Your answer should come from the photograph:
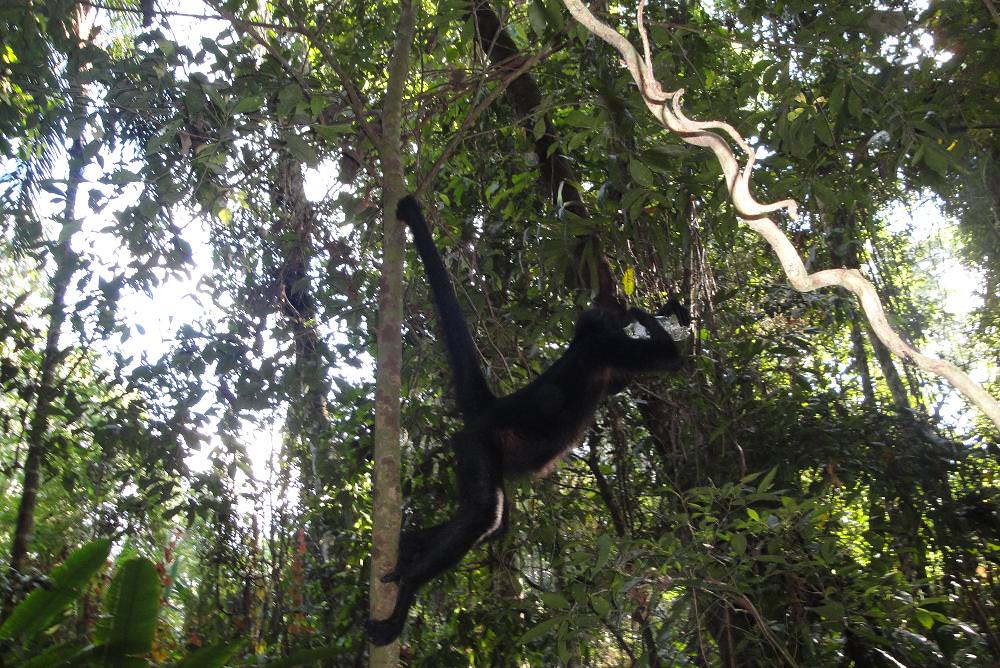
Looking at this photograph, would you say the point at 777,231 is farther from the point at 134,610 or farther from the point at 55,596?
the point at 55,596

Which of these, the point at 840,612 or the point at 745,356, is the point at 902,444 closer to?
the point at 745,356

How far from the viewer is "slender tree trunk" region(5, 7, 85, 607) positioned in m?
3.29

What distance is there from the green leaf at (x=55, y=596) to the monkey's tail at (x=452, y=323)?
184cm

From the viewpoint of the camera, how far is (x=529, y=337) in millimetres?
4555

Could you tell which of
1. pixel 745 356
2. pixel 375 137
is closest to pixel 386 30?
pixel 375 137

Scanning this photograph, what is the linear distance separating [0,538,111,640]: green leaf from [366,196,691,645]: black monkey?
1362 mm

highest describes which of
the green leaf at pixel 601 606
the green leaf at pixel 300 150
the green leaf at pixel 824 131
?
the green leaf at pixel 824 131

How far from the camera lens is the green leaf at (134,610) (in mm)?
2775

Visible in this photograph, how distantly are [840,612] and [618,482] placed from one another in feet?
6.14

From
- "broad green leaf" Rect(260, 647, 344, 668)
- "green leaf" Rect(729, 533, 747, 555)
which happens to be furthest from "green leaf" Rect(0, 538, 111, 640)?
"green leaf" Rect(729, 533, 747, 555)

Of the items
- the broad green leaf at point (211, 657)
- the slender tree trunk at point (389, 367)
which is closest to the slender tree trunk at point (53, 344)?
the broad green leaf at point (211, 657)

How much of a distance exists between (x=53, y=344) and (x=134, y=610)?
4.40m

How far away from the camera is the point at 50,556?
6.45m

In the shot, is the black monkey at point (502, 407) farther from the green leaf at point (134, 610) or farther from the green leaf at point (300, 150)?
the green leaf at point (134, 610)
